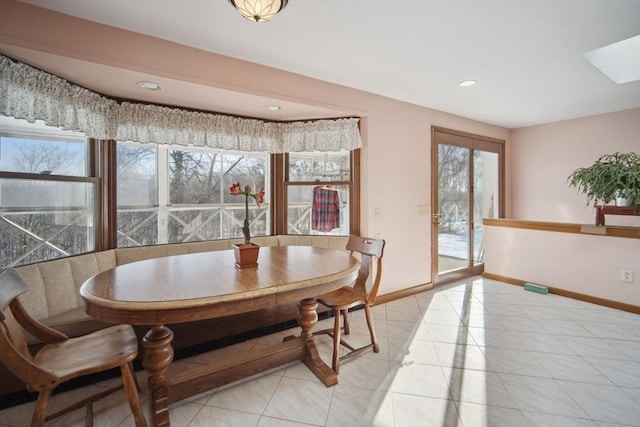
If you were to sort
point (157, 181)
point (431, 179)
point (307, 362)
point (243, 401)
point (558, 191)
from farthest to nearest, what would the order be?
point (558, 191)
point (431, 179)
point (157, 181)
point (307, 362)
point (243, 401)

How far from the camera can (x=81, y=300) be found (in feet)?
6.48

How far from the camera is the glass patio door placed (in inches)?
152

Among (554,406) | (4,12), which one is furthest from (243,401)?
(4,12)

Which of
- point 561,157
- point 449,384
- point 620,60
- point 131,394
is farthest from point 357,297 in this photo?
point 561,157

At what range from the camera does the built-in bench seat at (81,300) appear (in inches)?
72.1

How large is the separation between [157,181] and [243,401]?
2553 mm

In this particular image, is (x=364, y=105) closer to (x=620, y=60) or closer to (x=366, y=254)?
(x=366, y=254)

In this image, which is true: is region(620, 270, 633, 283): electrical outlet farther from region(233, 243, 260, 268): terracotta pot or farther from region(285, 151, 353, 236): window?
region(233, 243, 260, 268): terracotta pot

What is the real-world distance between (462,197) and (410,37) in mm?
2790

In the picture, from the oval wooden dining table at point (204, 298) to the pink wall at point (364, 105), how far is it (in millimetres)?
1364

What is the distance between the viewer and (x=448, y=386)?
1.86 meters

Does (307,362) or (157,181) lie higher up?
(157,181)

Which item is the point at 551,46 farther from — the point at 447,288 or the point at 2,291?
the point at 2,291

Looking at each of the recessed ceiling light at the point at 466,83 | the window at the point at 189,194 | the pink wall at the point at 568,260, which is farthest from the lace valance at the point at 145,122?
the pink wall at the point at 568,260
